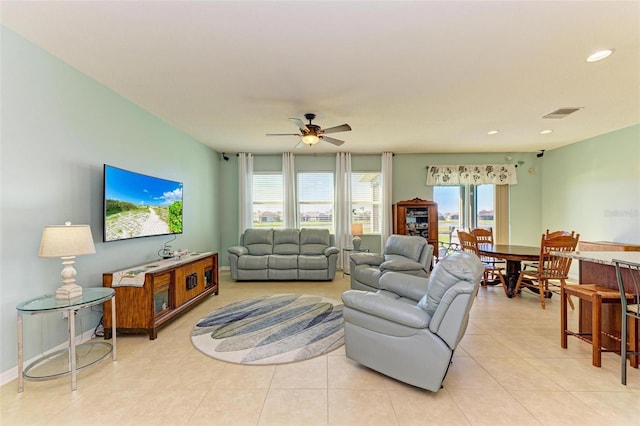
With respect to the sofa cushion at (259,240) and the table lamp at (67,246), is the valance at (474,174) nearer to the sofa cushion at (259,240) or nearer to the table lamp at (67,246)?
the sofa cushion at (259,240)

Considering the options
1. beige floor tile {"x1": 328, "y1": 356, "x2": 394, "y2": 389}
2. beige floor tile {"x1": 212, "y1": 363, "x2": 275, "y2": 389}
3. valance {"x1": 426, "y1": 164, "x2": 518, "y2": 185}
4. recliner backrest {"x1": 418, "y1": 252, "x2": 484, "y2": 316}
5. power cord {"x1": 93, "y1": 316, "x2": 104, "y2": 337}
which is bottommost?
beige floor tile {"x1": 212, "y1": 363, "x2": 275, "y2": 389}

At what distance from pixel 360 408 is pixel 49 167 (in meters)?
3.21

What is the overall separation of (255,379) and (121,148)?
3016 millimetres

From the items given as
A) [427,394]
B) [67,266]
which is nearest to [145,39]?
[67,266]

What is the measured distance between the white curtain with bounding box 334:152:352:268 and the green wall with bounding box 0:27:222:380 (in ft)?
12.9

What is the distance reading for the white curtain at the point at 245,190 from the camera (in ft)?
21.3

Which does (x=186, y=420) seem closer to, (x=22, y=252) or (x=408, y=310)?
(x=408, y=310)

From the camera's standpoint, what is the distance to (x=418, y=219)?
20.5 feet

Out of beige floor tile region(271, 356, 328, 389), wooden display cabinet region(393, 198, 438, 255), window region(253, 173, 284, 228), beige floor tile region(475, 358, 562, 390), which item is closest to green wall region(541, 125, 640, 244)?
wooden display cabinet region(393, 198, 438, 255)

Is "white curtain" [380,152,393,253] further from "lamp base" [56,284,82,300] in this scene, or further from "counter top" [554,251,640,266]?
"lamp base" [56,284,82,300]

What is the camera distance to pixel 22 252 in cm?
228

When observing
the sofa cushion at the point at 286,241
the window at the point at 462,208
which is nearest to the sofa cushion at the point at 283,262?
the sofa cushion at the point at 286,241

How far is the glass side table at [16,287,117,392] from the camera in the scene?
6.73 ft

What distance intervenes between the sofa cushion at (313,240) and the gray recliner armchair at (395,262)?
147 centimetres
